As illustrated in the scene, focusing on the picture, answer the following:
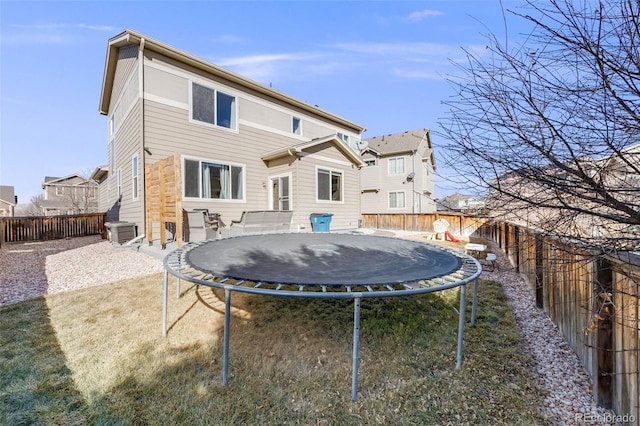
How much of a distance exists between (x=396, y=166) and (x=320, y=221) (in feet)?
41.3

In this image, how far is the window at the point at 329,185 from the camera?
429 inches

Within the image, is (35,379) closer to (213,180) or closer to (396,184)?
(213,180)

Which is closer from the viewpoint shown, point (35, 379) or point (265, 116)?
point (35, 379)

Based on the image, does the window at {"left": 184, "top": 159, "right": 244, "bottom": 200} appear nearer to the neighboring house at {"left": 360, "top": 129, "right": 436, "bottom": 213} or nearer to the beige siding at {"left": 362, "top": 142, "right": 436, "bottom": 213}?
the neighboring house at {"left": 360, "top": 129, "right": 436, "bottom": 213}

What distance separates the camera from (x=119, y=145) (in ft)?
33.1

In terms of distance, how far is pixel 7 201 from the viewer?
3378 centimetres

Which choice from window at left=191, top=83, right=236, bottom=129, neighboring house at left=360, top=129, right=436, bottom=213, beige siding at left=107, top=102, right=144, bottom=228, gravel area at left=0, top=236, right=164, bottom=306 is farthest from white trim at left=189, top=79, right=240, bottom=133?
neighboring house at left=360, top=129, right=436, bottom=213

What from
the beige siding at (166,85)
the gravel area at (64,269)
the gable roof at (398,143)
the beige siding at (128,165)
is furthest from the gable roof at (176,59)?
the gable roof at (398,143)

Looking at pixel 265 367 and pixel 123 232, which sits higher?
pixel 123 232

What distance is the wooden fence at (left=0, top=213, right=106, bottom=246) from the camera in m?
10.4

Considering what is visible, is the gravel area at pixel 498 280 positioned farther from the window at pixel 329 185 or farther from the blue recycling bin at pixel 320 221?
the window at pixel 329 185

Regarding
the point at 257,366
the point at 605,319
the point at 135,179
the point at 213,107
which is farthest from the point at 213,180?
the point at 605,319

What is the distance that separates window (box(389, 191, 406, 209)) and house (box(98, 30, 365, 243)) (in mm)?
9074

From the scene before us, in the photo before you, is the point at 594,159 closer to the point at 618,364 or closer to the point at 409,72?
the point at 618,364
